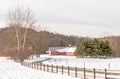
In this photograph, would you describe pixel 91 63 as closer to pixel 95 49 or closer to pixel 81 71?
pixel 81 71

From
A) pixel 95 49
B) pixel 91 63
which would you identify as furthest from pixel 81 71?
pixel 95 49

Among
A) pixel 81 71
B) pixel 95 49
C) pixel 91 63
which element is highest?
pixel 81 71

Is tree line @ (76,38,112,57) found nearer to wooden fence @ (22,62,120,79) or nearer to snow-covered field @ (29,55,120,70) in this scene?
snow-covered field @ (29,55,120,70)

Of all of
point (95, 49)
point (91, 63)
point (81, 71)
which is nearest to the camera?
point (81, 71)

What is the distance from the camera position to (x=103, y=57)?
95.8m

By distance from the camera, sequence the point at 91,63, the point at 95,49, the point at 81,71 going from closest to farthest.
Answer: the point at 81,71 → the point at 91,63 → the point at 95,49

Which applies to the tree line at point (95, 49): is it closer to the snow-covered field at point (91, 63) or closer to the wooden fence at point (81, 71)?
the snow-covered field at point (91, 63)

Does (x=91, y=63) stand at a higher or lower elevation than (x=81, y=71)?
lower

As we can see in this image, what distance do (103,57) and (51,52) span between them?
250ft

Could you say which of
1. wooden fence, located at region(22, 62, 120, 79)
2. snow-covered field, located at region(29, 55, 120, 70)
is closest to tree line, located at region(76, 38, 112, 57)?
snow-covered field, located at region(29, 55, 120, 70)

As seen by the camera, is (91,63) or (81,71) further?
(91,63)

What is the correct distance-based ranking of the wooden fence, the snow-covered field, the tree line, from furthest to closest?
the tree line → the snow-covered field → the wooden fence

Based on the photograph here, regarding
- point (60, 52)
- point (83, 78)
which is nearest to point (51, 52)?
point (60, 52)

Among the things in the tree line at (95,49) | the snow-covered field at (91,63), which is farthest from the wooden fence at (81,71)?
the tree line at (95,49)
